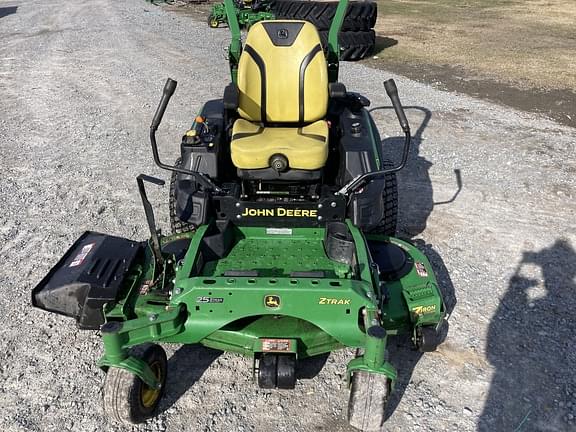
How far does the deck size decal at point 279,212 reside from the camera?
3.50 m

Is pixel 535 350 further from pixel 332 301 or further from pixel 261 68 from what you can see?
pixel 261 68

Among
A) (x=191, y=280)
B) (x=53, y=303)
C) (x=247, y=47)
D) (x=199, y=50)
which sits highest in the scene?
(x=247, y=47)

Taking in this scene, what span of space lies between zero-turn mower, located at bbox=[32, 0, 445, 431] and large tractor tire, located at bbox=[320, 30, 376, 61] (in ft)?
21.5

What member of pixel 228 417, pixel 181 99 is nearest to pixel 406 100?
pixel 181 99

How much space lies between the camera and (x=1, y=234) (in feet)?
14.8

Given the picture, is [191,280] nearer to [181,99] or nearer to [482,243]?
[482,243]

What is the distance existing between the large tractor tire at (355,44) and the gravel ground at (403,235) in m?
1.38

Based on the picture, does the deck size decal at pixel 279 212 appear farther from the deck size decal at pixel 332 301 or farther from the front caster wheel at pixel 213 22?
the front caster wheel at pixel 213 22

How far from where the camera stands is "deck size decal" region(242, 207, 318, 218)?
3.50 metres

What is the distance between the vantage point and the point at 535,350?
127 inches

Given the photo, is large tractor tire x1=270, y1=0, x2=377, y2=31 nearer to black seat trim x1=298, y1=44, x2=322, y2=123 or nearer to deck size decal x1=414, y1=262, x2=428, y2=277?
black seat trim x1=298, y1=44, x2=322, y2=123

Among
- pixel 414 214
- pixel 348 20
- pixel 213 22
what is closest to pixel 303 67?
pixel 414 214

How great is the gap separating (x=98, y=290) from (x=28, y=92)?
730 cm

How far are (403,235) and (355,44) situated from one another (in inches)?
289
